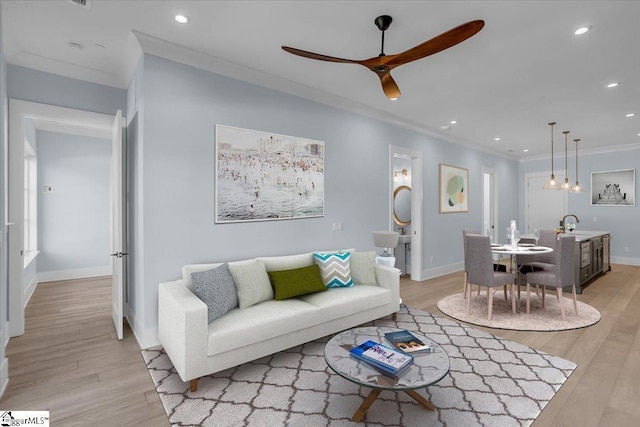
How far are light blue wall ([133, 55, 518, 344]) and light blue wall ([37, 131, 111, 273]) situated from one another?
377 cm

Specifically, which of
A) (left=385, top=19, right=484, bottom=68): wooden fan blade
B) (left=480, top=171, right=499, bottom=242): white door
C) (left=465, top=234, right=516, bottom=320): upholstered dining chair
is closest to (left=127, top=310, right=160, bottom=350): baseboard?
(left=385, top=19, right=484, bottom=68): wooden fan blade

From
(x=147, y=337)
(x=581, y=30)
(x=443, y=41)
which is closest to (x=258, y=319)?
(x=147, y=337)

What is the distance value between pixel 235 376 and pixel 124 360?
3.44ft

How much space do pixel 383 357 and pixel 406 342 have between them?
0.32 metres

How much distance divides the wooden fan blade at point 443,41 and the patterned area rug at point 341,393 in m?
2.31

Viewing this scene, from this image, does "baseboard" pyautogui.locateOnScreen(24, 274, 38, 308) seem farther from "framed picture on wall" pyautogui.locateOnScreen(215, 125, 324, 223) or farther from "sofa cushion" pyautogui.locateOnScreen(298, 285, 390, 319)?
"sofa cushion" pyautogui.locateOnScreen(298, 285, 390, 319)

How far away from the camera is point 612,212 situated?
24.2ft

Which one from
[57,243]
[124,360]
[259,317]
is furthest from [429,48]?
[57,243]

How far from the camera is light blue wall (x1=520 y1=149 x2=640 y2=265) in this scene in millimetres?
7113

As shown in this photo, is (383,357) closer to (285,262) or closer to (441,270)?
(285,262)

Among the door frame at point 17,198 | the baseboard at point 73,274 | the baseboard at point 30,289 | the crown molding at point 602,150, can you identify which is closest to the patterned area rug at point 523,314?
the door frame at point 17,198

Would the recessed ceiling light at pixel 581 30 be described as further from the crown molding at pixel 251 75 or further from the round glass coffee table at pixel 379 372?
the round glass coffee table at pixel 379 372

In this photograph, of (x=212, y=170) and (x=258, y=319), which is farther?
(x=212, y=170)

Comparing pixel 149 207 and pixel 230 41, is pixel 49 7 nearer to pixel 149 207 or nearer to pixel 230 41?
pixel 230 41
